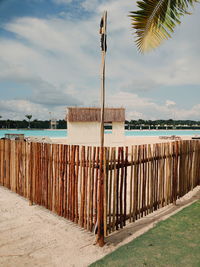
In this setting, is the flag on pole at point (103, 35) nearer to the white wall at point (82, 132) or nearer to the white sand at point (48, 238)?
the white sand at point (48, 238)

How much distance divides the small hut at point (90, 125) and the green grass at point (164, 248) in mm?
18679

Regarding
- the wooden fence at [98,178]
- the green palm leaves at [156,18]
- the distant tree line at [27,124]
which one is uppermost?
the green palm leaves at [156,18]

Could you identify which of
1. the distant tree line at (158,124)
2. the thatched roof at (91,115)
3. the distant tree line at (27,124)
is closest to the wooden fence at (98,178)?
the thatched roof at (91,115)

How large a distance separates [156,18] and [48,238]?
551 centimetres

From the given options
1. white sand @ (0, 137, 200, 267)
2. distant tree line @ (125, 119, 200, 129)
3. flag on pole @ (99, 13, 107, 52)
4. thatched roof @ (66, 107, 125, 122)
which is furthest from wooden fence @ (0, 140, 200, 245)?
distant tree line @ (125, 119, 200, 129)

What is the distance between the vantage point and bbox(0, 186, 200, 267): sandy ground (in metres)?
3.23

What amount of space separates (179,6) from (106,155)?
412cm

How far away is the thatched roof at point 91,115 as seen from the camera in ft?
74.8

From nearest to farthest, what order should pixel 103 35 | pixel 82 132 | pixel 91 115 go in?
pixel 103 35 → pixel 82 132 → pixel 91 115

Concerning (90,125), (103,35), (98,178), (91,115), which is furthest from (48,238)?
(91,115)

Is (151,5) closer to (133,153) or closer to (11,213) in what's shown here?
(133,153)

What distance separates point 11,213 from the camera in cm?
501

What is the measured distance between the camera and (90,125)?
23.4m

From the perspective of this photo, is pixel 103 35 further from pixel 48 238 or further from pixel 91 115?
Answer: pixel 91 115
